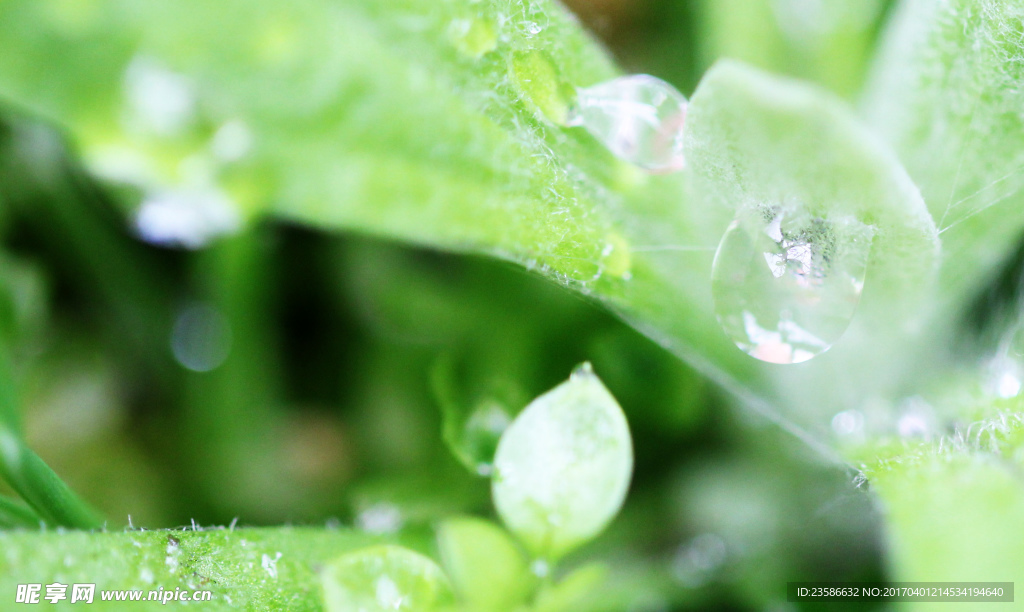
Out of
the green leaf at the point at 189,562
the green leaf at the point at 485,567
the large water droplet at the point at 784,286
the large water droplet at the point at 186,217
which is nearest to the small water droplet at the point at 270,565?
the green leaf at the point at 189,562

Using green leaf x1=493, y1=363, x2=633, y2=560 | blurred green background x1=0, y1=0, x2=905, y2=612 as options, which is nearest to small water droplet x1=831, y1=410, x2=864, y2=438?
blurred green background x1=0, y1=0, x2=905, y2=612

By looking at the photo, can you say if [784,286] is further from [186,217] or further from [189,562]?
[186,217]

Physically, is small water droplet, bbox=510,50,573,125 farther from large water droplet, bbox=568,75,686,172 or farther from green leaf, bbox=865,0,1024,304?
green leaf, bbox=865,0,1024,304

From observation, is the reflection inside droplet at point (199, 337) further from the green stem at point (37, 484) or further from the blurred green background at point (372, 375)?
the green stem at point (37, 484)

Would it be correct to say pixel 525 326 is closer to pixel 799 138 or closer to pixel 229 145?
pixel 229 145

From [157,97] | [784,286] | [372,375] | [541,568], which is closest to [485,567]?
[541,568]

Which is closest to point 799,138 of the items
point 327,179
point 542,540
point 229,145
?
point 542,540
